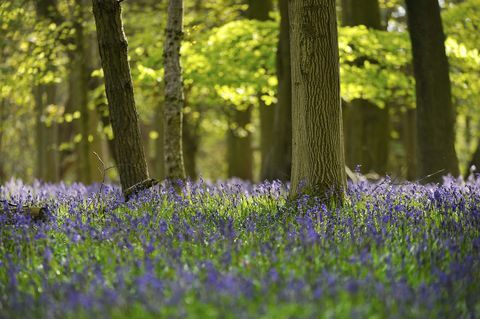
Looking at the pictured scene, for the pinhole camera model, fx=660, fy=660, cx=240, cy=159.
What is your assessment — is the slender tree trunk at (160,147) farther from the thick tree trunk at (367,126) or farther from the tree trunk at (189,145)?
the thick tree trunk at (367,126)

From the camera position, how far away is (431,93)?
488 inches

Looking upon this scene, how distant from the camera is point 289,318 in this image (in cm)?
362

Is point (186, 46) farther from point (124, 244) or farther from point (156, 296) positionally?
point (156, 296)

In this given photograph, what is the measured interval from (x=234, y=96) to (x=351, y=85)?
2.45m

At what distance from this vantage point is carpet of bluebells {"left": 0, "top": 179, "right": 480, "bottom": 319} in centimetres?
396

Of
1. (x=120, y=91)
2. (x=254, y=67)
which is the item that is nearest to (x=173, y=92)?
(x=120, y=91)

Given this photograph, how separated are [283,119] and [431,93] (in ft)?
9.31

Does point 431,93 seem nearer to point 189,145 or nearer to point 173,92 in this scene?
point 173,92

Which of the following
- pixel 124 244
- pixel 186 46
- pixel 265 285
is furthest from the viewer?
pixel 186 46

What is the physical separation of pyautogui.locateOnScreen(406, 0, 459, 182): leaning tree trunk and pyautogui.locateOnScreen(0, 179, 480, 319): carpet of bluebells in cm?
480

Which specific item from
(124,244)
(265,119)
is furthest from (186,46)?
(124,244)

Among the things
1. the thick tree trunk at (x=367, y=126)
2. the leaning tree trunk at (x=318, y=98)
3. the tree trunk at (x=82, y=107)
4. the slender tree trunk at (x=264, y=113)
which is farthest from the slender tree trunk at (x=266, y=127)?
the leaning tree trunk at (x=318, y=98)

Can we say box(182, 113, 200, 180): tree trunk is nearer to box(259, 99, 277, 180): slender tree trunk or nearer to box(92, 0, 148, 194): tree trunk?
box(259, 99, 277, 180): slender tree trunk

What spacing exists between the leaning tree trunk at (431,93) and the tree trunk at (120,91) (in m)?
5.71
